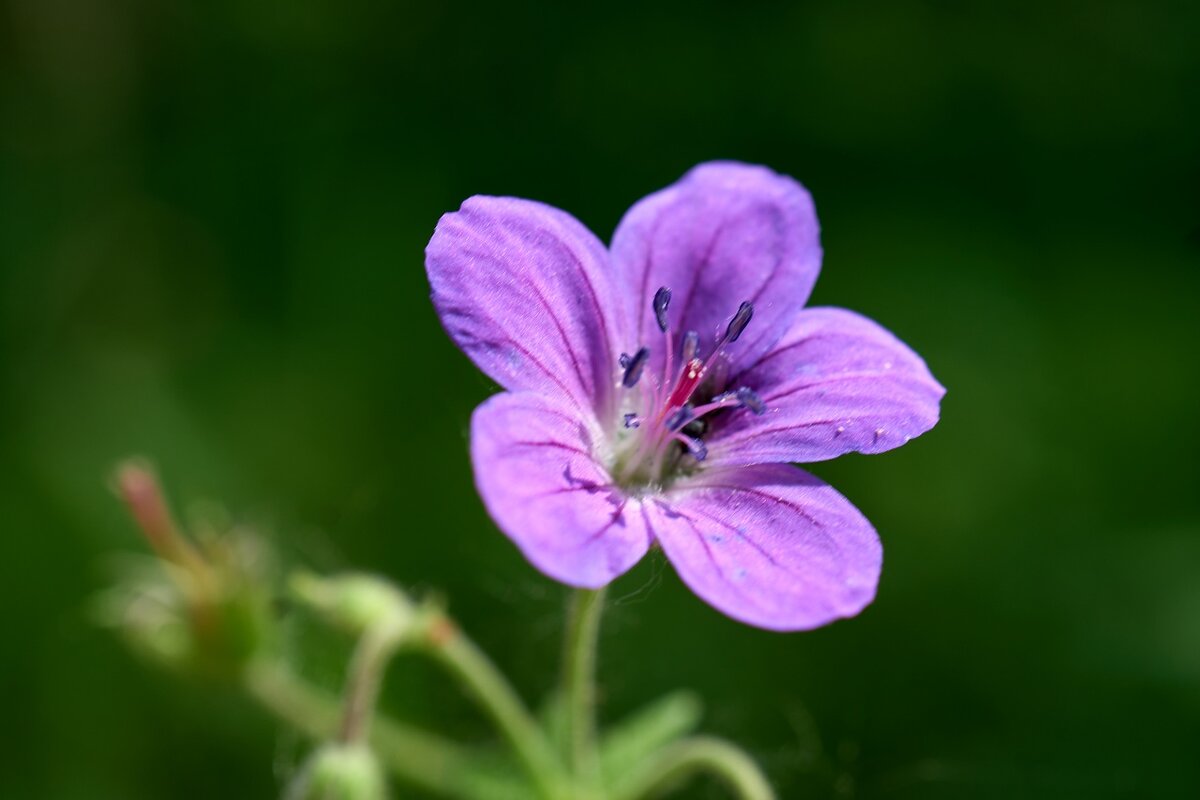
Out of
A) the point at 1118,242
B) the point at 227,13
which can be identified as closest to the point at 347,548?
the point at 227,13

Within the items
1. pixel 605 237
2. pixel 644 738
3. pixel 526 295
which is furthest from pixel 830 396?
pixel 605 237

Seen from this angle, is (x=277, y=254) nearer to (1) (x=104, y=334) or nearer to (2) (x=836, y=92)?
(1) (x=104, y=334)

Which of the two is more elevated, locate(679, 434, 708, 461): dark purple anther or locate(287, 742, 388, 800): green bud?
locate(679, 434, 708, 461): dark purple anther

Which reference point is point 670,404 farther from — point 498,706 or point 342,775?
point 342,775

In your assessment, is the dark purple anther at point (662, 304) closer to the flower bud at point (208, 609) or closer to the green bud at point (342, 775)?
the green bud at point (342, 775)

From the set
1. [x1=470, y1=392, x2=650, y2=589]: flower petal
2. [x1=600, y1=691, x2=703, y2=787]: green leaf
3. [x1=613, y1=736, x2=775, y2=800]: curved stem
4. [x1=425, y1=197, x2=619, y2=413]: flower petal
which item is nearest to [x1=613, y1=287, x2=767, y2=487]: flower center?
[x1=425, y1=197, x2=619, y2=413]: flower petal

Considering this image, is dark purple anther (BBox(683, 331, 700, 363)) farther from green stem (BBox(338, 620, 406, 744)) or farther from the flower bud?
the flower bud

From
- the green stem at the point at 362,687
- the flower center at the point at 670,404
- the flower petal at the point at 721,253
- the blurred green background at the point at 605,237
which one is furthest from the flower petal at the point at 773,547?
the blurred green background at the point at 605,237
